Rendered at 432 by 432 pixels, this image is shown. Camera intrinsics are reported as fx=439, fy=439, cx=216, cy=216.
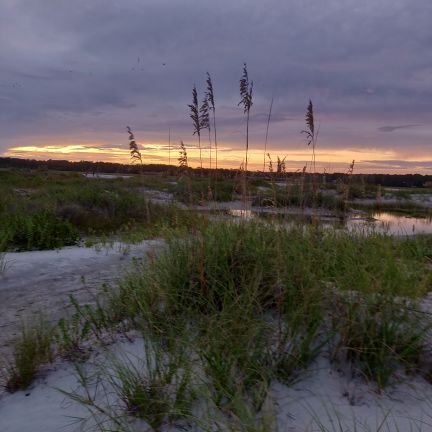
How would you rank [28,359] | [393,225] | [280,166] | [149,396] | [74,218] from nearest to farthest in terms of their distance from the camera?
[149,396] → [28,359] → [280,166] → [74,218] → [393,225]

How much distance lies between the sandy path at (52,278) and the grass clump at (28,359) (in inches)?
22.5

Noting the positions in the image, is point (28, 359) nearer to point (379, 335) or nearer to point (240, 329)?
point (240, 329)

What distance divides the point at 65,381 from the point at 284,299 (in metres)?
1.58

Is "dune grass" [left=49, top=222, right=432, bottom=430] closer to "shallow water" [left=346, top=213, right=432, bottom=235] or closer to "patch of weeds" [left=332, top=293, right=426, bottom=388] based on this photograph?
"patch of weeds" [left=332, top=293, right=426, bottom=388]

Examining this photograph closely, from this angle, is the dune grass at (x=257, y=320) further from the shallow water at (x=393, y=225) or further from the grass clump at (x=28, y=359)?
the shallow water at (x=393, y=225)

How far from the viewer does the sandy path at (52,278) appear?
4.46 metres

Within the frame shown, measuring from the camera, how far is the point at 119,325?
3467 millimetres

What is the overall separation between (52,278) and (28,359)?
3.14 meters

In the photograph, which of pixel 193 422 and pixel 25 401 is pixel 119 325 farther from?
pixel 193 422

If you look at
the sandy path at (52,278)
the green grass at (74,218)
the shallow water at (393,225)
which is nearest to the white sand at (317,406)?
the sandy path at (52,278)

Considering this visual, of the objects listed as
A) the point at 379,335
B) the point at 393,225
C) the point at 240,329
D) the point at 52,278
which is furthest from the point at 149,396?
the point at 393,225

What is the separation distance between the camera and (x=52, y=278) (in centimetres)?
589

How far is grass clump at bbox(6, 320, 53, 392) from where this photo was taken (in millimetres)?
2836

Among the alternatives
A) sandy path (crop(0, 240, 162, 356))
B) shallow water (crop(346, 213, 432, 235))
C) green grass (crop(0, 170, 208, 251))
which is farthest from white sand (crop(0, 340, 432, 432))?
green grass (crop(0, 170, 208, 251))
